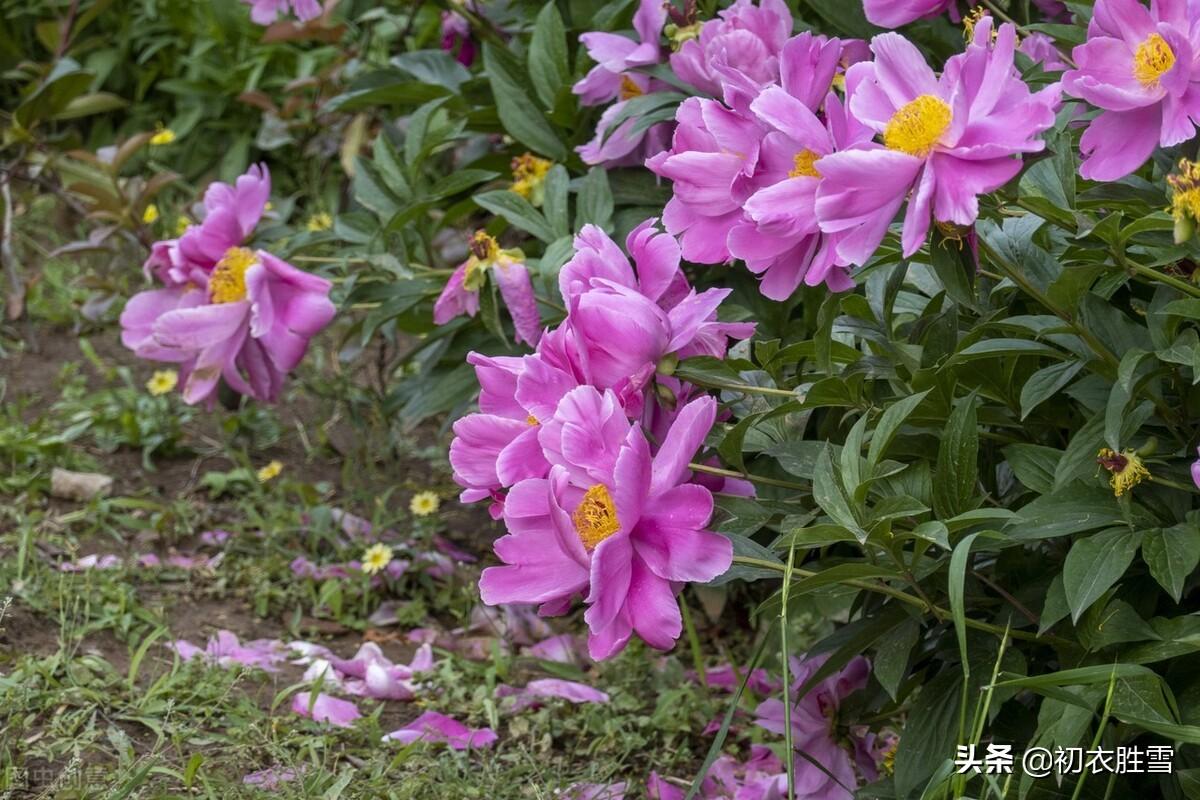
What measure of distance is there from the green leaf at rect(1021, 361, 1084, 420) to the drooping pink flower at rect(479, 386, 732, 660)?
31 centimetres

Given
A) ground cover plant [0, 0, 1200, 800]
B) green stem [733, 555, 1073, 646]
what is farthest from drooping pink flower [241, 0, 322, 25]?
green stem [733, 555, 1073, 646]

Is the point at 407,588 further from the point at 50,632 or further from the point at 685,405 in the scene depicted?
the point at 685,405

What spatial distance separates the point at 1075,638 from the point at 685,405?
465 mm

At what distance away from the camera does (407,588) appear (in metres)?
2.48

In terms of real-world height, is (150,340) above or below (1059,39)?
below

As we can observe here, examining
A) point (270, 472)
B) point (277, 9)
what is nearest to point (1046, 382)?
point (277, 9)

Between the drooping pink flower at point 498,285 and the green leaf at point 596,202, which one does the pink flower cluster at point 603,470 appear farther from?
the green leaf at point 596,202

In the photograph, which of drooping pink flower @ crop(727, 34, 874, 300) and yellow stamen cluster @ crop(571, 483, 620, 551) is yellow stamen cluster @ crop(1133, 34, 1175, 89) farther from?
yellow stamen cluster @ crop(571, 483, 620, 551)

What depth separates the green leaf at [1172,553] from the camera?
116 centimetres

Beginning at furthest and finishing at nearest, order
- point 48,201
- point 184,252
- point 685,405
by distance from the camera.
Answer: point 48,201, point 184,252, point 685,405

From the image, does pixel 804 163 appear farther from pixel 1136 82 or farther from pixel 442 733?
pixel 442 733

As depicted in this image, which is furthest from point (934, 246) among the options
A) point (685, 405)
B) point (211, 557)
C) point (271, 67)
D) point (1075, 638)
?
point (271, 67)

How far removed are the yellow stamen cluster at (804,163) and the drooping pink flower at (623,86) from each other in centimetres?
63

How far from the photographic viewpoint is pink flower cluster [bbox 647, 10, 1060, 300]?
1.05 meters
